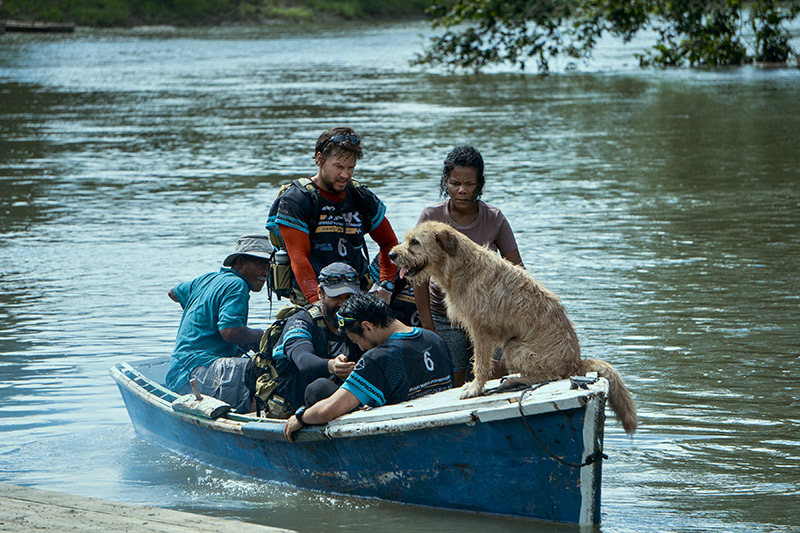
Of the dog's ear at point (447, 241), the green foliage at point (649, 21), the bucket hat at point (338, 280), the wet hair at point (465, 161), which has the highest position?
the green foliage at point (649, 21)

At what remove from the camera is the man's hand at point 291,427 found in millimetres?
6105

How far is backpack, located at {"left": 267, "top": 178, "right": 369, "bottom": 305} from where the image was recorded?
6695 millimetres

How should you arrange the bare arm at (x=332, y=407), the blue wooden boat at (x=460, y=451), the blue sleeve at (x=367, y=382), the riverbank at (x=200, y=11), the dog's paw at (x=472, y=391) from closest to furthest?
the blue wooden boat at (x=460, y=451) → the dog's paw at (x=472, y=391) → the blue sleeve at (x=367, y=382) → the bare arm at (x=332, y=407) → the riverbank at (x=200, y=11)

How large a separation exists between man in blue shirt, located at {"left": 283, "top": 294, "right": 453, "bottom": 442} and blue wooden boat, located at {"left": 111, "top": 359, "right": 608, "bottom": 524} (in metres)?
0.08

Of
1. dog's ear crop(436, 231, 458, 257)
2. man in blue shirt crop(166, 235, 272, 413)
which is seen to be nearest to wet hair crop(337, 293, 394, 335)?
dog's ear crop(436, 231, 458, 257)

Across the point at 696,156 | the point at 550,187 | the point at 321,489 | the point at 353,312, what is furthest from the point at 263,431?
the point at 696,156

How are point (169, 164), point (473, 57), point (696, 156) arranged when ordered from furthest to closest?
point (473, 57) < point (169, 164) < point (696, 156)

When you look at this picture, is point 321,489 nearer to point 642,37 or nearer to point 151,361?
point 151,361

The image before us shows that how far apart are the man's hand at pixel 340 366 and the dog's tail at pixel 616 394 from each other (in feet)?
4.16

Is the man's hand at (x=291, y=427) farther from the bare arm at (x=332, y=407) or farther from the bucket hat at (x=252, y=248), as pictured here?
the bucket hat at (x=252, y=248)

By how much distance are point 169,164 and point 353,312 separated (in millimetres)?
15872

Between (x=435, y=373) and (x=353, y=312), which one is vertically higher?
(x=353, y=312)

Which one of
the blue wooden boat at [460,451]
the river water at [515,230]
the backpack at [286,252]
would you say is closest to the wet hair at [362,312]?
the blue wooden boat at [460,451]

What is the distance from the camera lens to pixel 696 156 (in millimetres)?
19484
